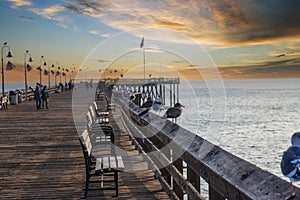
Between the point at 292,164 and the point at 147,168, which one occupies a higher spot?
the point at 292,164

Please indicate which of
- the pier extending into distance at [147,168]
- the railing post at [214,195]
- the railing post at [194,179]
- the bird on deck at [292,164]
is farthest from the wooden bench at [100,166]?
the bird on deck at [292,164]

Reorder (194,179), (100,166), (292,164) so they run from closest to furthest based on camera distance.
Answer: (292,164)
(194,179)
(100,166)

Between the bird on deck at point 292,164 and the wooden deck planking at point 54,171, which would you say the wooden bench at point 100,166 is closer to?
the wooden deck planking at point 54,171

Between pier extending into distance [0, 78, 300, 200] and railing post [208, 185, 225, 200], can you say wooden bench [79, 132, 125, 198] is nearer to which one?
pier extending into distance [0, 78, 300, 200]

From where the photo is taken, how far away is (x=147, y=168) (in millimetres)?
8109

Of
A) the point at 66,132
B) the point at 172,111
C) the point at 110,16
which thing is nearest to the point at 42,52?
the point at 110,16

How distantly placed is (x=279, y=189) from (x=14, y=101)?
32.6 m

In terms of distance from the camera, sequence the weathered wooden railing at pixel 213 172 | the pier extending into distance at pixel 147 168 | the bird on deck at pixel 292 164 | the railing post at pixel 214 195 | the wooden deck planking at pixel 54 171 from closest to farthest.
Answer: the bird on deck at pixel 292 164 → the weathered wooden railing at pixel 213 172 → the pier extending into distance at pixel 147 168 → the railing post at pixel 214 195 → the wooden deck planking at pixel 54 171

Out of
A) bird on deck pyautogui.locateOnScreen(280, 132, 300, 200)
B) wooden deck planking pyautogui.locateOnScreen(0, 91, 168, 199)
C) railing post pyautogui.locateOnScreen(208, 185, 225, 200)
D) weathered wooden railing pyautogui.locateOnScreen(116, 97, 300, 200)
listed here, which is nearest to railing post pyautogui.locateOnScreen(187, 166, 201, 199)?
weathered wooden railing pyautogui.locateOnScreen(116, 97, 300, 200)

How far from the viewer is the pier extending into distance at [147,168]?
2.84 metres

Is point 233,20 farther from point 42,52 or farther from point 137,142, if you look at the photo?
point 42,52

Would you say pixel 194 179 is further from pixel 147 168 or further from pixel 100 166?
pixel 147 168

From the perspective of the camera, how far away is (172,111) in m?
10.7

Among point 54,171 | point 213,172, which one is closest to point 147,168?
point 54,171
